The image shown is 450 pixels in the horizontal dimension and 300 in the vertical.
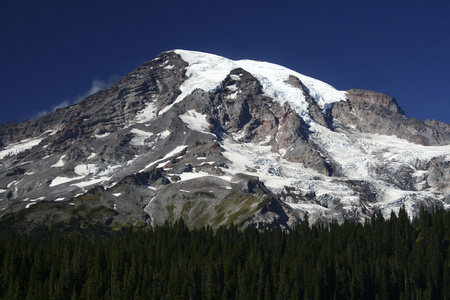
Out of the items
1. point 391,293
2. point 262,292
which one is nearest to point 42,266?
point 262,292

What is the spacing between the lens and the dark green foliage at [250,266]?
152 metres

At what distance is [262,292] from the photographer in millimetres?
151875

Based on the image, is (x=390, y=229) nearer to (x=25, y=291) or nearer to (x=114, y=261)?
(x=114, y=261)

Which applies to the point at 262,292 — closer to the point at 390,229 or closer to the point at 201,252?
the point at 201,252

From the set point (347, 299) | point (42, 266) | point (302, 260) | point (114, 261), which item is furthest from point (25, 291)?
point (347, 299)

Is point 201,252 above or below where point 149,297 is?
above

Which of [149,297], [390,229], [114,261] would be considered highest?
[390,229]

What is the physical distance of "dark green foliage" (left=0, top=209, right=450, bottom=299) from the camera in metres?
152

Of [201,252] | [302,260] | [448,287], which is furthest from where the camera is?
[201,252]

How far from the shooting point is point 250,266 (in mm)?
159375

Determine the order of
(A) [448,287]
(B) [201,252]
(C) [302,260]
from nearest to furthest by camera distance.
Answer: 1. (A) [448,287]
2. (C) [302,260]
3. (B) [201,252]

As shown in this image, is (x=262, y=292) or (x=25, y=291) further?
(x=25, y=291)

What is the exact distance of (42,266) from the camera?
16850cm

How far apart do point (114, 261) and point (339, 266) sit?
62.3 metres
